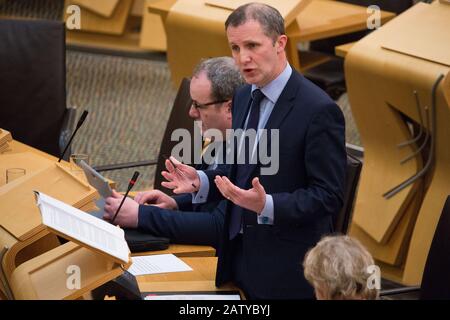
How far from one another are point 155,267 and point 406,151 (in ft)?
5.98

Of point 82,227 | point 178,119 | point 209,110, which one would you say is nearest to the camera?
point 82,227

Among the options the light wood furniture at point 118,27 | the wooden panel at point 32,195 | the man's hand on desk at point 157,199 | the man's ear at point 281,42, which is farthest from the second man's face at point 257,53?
the light wood furniture at point 118,27

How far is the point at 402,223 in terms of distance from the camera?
477 centimetres

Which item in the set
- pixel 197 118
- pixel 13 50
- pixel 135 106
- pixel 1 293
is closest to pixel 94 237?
pixel 1 293

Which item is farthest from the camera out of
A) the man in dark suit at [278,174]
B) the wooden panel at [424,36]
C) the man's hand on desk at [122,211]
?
the wooden panel at [424,36]

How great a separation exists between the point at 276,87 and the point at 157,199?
924 mm

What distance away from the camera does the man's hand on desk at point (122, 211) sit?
3.41 m

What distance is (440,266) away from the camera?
3.09 m

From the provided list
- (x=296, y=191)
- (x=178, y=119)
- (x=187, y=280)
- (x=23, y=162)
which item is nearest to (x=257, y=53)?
(x=296, y=191)

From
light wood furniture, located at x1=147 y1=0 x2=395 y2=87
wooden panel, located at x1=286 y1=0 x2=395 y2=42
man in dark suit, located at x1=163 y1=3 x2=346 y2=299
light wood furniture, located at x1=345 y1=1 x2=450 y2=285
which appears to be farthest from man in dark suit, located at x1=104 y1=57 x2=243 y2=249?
wooden panel, located at x1=286 y1=0 x2=395 y2=42

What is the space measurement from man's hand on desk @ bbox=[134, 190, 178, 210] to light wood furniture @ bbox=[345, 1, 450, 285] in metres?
1.32

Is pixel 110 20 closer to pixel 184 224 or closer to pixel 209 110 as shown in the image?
pixel 209 110

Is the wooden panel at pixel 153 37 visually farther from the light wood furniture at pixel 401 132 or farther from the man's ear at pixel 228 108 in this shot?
the man's ear at pixel 228 108

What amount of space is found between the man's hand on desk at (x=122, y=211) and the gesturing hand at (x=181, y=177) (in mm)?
264
